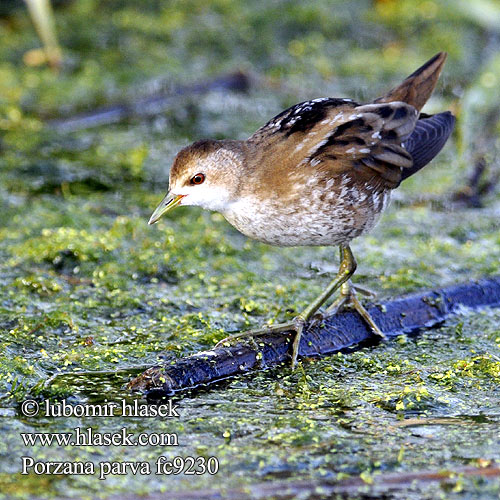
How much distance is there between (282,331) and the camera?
367cm

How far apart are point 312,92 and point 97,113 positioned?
1.76 m

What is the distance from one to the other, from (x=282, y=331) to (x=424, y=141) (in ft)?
3.81

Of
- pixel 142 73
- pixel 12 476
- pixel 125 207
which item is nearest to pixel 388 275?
pixel 125 207

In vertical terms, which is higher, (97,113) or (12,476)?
(97,113)

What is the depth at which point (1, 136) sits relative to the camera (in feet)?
20.7

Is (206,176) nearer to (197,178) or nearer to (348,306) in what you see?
(197,178)

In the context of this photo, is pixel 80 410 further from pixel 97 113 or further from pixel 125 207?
pixel 97 113

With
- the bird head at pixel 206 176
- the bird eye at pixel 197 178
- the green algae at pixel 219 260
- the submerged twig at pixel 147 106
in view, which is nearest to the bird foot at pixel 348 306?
the green algae at pixel 219 260

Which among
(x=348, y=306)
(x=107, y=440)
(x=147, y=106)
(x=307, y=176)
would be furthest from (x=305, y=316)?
(x=147, y=106)

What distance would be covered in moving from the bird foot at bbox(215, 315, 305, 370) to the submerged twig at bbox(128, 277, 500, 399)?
0.07 feet

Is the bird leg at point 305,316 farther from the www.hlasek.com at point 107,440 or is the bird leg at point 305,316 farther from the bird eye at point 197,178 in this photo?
the bird eye at point 197,178

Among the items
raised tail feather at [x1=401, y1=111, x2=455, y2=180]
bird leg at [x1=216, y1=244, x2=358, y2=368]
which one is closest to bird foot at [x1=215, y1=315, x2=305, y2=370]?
bird leg at [x1=216, y1=244, x2=358, y2=368]

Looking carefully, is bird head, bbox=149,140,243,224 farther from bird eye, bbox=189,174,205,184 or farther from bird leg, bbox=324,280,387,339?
bird leg, bbox=324,280,387,339

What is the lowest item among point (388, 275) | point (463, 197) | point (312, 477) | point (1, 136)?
point (312, 477)
